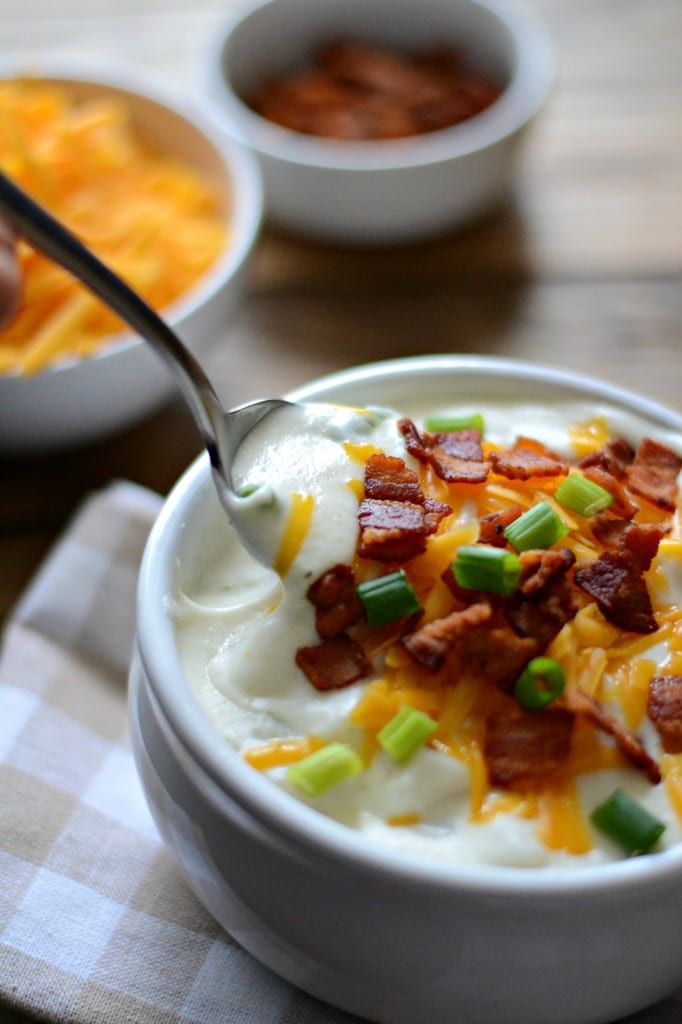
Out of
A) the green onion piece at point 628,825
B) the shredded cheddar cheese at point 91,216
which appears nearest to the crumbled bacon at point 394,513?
the green onion piece at point 628,825

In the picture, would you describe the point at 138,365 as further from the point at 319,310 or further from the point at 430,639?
the point at 430,639

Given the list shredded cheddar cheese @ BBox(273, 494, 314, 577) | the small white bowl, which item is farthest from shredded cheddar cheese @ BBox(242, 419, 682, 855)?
the small white bowl

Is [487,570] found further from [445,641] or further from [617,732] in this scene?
[617,732]

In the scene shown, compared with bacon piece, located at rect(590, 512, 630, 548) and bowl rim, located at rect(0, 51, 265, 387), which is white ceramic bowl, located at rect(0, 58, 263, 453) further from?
bacon piece, located at rect(590, 512, 630, 548)

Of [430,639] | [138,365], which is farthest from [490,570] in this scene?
[138,365]

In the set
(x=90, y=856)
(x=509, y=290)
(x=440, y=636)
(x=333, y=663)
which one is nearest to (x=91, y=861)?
(x=90, y=856)

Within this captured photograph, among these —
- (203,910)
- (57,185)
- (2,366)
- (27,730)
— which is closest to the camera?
(203,910)
